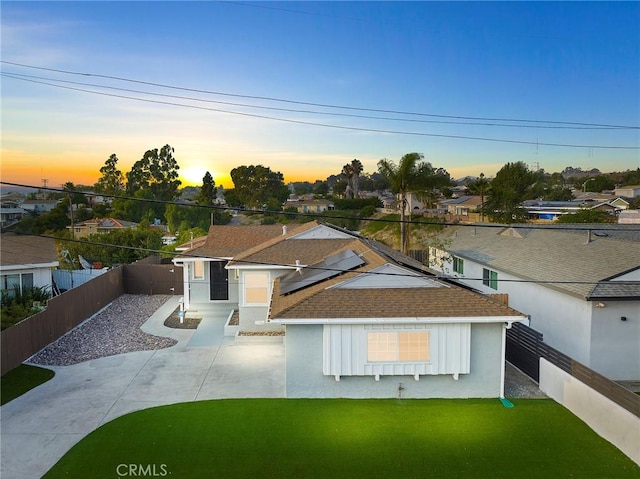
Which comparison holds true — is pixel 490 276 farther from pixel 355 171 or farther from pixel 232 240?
pixel 355 171

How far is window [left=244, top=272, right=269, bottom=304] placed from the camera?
17.2 m

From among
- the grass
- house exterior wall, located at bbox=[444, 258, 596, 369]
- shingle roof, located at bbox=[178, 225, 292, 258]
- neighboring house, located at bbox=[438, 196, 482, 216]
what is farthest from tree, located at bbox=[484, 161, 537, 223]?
the grass

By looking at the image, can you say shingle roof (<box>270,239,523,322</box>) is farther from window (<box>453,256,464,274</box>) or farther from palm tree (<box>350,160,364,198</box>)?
palm tree (<box>350,160,364,198</box>)

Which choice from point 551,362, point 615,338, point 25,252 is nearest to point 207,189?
point 25,252

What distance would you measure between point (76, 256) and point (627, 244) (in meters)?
34.0

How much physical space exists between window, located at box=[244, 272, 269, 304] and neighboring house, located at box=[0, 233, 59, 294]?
410 inches

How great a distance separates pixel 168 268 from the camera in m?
24.5

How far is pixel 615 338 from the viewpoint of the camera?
12.8 meters

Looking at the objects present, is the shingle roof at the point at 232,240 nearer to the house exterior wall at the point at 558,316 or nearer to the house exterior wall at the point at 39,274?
the house exterior wall at the point at 39,274

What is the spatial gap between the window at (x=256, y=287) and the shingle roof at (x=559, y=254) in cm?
935

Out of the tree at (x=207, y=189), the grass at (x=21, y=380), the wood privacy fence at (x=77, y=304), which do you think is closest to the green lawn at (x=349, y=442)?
the grass at (x=21, y=380)

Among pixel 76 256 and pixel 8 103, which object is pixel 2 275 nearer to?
pixel 8 103

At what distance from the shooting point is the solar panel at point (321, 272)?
13.7m

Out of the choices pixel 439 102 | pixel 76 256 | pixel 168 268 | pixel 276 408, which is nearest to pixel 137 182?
pixel 76 256
